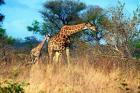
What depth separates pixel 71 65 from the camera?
1220cm

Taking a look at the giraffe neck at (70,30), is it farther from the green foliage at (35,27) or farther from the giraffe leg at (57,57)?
the green foliage at (35,27)

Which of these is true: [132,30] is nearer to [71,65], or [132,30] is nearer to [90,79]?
[71,65]

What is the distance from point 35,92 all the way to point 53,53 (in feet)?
19.8

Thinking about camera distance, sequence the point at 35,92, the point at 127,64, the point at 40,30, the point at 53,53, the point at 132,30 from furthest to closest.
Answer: the point at 40,30, the point at 53,53, the point at 132,30, the point at 127,64, the point at 35,92

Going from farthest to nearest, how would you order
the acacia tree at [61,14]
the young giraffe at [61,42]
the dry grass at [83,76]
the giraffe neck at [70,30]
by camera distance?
1. the acacia tree at [61,14]
2. the giraffe neck at [70,30]
3. the young giraffe at [61,42]
4. the dry grass at [83,76]

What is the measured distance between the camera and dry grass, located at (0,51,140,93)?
9633 mm

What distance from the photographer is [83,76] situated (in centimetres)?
1074

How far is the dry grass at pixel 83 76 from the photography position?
31.6 feet

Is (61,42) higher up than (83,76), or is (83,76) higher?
(61,42)

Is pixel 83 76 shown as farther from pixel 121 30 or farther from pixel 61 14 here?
pixel 61 14

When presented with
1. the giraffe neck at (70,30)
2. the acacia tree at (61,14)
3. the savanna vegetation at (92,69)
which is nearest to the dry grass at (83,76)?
the savanna vegetation at (92,69)

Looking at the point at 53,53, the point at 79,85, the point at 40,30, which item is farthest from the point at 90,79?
the point at 40,30

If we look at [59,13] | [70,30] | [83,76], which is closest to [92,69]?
[83,76]

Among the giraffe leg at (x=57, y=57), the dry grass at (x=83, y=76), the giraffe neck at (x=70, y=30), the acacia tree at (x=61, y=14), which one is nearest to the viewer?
the dry grass at (x=83, y=76)
